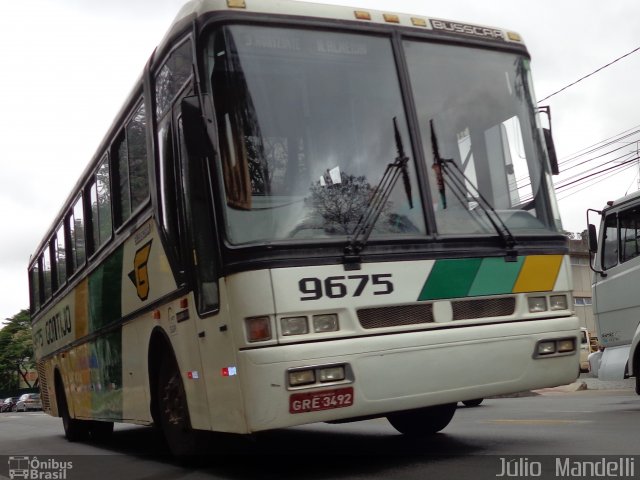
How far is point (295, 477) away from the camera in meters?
6.57

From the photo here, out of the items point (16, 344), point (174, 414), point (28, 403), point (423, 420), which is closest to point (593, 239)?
point (423, 420)

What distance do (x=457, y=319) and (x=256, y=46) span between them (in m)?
2.55

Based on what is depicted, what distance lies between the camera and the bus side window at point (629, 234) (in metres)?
11.2

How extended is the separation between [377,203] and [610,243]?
21.3 feet

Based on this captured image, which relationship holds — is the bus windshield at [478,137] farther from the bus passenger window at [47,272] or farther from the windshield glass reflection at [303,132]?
the bus passenger window at [47,272]

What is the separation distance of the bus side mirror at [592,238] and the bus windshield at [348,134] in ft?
15.2

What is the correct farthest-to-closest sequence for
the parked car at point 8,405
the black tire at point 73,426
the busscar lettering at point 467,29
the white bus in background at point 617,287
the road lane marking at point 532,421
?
the parked car at point 8,405 → the black tire at point 73,426 → the white bus in background at point 617,287 → the road lane marking at point 532,421 → the busscar lettering at point 467,29

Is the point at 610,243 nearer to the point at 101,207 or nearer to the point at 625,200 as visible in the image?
the point at 625,200

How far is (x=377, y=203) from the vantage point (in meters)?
6.32

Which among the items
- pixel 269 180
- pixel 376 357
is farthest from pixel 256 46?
pixel 376 357

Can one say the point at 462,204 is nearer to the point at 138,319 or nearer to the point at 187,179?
the point at 187,179

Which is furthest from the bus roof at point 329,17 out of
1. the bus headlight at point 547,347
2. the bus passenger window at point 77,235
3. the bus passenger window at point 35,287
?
the bus passenger window at point 35,287

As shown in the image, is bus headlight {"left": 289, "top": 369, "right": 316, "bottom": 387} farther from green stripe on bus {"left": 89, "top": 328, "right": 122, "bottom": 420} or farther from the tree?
the tree

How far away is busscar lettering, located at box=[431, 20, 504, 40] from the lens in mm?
7098
